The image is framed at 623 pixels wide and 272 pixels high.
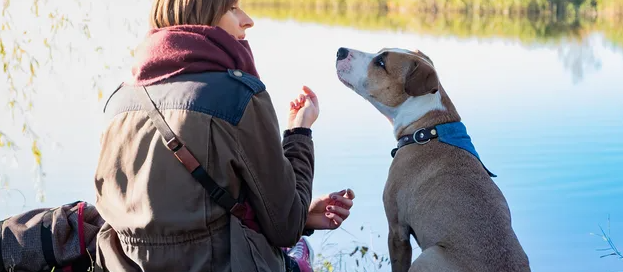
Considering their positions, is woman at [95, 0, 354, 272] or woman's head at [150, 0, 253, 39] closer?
woman at [95, 0, 354, 272]

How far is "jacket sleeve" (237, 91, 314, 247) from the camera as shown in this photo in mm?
3356

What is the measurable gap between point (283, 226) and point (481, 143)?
783 centimetres

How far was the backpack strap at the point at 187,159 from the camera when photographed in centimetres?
327

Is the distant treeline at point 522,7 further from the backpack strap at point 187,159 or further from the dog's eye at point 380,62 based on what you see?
the backpack strap at point 187,159

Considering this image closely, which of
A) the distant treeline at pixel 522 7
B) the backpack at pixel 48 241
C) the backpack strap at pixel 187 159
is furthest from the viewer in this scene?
the distant treeline at pixel 522 7

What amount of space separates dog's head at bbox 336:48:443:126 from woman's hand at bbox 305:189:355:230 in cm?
76

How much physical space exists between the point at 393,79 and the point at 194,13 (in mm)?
1500

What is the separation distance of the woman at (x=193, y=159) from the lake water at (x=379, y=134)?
90.0 inches

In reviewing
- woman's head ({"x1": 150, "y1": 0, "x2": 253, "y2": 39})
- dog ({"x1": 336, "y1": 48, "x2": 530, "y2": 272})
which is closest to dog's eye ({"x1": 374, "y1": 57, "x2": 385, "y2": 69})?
dog ({"x1": 336, "y1": 48, "x2": 530, "y2": 272})

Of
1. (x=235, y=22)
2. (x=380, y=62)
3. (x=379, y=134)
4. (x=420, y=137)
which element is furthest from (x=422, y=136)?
(x=379, y=134)

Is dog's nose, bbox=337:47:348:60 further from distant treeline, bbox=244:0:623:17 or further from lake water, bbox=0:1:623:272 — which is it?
distant treeline, bbox=244:0:623:17

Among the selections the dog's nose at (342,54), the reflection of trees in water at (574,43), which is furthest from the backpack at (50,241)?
the reflection of trees in water at (574,43)

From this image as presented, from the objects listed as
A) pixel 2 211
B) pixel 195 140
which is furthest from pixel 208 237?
pixel 2 211

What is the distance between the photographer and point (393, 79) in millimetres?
4723
